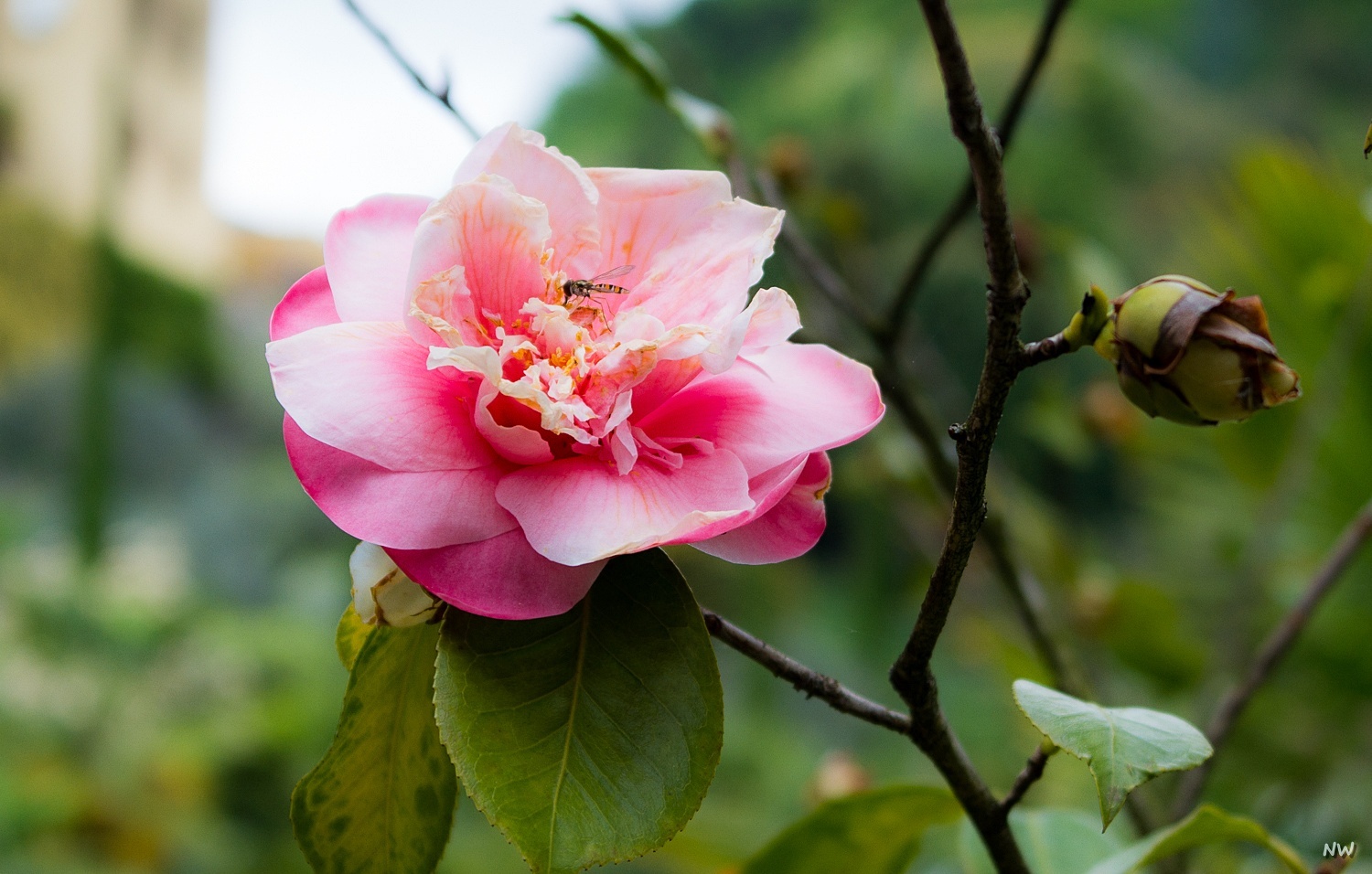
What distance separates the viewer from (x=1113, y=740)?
0.57 feet

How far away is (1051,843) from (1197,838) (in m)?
0.09

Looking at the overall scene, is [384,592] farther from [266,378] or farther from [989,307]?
[266,378]

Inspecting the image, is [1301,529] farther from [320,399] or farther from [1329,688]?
[320,399]

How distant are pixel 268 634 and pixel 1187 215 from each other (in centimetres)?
201

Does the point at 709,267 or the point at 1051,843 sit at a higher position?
the point at 709,267

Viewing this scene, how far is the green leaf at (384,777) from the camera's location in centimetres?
20

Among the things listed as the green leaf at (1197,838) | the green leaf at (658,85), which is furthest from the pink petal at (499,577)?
the green leaf at (658,85)

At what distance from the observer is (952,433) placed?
0.48 feet

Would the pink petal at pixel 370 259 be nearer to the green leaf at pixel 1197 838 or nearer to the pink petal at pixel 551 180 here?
the pink petal at pixel 551 180

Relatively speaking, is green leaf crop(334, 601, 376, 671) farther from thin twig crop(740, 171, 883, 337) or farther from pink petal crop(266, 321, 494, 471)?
thin twig crop(740, 171, 883, 337)

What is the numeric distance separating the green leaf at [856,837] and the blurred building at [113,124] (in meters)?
2.26

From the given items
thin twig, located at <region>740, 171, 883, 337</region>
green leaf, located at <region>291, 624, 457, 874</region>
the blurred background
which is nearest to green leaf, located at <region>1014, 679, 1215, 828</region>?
green leaf, located at <region>291, 624, 457, 874</region>

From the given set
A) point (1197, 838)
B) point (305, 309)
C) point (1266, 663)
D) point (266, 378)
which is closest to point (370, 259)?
point (305, 309)

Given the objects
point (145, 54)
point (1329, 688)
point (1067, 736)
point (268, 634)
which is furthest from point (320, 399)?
point (145, 54)
